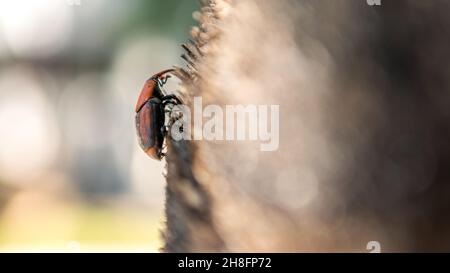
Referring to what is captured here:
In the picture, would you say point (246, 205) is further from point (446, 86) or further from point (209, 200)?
point (446, 86)

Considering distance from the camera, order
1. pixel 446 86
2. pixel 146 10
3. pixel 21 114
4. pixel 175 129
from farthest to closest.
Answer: pixel 146 10 → pixel 21 114 → pixel 175 129 → pixel 446 86

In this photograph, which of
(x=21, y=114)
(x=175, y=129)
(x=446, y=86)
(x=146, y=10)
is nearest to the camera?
(x=446, y=86)

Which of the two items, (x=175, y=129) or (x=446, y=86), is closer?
(x=446, y=86)

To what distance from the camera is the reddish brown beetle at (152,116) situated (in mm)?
688

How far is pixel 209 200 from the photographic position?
1.40 feet

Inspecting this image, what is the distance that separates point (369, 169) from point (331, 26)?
0.32 ft

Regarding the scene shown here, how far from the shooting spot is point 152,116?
746 mm

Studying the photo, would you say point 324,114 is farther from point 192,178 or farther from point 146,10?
point 146,10

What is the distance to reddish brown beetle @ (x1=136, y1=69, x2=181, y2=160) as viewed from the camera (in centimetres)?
69
